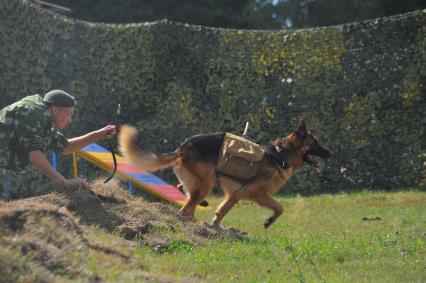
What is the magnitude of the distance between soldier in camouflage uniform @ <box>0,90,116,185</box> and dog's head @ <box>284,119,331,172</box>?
3.75m

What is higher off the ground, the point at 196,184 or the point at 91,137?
the point at 91,137

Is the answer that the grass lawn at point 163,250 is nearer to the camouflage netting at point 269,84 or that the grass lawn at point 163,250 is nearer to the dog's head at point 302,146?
the dog's head at point 302,146

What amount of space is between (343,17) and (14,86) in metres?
16.4

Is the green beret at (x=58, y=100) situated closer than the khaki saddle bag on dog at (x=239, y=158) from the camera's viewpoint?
Yes

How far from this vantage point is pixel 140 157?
968 cm

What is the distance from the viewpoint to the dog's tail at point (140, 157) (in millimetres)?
9586

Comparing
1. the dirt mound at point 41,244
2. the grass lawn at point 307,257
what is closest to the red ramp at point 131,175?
the grass lawn at point 307,257

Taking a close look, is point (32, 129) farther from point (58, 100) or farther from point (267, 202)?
point (267, 202)

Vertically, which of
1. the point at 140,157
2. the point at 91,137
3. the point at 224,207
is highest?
the point at 91,137

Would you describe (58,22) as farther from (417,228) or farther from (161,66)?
(417,228)

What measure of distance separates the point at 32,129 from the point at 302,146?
456 centimetres

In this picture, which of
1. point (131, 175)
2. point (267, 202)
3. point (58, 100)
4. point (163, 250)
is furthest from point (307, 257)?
point (131, 175)

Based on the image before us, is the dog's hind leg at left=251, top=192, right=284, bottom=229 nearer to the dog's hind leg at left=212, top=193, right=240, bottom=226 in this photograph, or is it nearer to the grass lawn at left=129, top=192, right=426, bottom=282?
the dog's hind leg at left=212, top=193, right=240, bottom=226

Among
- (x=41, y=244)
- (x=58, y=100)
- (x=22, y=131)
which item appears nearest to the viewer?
(x=41, y=244)
